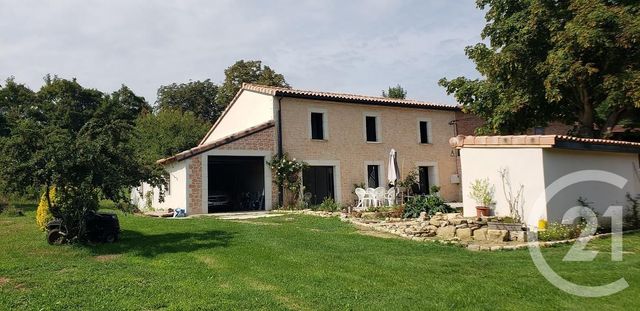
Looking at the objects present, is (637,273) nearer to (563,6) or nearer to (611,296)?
(611,296)

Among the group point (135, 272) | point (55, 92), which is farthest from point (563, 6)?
point (55, 92)


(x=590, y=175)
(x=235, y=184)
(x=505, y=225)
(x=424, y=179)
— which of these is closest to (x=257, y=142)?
(x=235, y=184)

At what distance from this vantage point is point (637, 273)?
19.7 feet

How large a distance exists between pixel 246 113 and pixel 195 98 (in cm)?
2661

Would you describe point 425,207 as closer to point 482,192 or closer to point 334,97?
point 482,192

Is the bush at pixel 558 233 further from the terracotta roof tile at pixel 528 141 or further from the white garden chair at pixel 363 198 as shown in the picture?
the white garden chair at pixel 363 198

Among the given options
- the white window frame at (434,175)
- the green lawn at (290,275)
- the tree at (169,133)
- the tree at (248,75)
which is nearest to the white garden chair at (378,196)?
the white window frame at (434,175)

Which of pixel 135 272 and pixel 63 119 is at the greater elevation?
pixel 63 119

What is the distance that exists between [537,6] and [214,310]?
13.9 metres

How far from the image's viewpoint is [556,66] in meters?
13.5

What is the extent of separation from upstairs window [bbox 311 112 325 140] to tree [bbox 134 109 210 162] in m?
12.9

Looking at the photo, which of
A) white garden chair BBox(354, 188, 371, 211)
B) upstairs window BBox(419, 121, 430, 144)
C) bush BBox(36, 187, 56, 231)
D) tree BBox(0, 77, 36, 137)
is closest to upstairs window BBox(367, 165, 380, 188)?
white garden chair BBox(354, 188, 371, 211)

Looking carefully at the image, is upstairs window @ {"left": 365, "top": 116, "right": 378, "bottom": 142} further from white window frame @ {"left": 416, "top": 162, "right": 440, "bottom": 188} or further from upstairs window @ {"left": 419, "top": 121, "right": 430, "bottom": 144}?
white window frame @ {"left": 416, "top": 162, "right": 440, "bottom": 188}

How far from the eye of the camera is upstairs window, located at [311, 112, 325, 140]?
19609 mm
